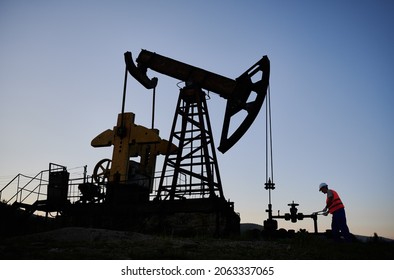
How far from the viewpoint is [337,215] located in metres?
7.66

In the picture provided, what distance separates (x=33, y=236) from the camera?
731 centimetres

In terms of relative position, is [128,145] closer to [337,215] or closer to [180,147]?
[180,147]

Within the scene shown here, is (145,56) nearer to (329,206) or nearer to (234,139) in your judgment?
(234,139)

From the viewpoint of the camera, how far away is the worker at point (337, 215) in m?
7.63

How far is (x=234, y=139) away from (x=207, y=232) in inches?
112

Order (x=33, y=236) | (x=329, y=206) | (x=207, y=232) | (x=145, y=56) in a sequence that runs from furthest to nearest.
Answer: (x=145, y=56), (x=207, y=232), (x=329, y=206), (x=33, y=236)

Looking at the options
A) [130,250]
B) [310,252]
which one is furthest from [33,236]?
[310,252]

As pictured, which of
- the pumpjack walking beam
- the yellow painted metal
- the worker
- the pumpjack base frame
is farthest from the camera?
the yellow painted metal

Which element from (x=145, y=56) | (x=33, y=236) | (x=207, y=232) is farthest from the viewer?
(x=145, y=56)

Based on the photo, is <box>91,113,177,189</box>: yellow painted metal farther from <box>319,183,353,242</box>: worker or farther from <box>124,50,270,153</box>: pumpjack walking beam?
<box>319,183,353,242</box>: worker

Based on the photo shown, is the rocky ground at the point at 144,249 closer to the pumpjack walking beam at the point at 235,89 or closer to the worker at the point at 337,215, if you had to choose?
the worker at the point at 337,215

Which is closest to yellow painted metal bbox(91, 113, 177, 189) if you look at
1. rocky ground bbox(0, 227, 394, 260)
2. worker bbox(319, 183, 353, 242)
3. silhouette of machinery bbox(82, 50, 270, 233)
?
silhouette of machinery bbox(82, 50, 270, 233)

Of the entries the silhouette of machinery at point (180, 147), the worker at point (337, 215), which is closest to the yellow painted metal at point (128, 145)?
the silhouette of machinery at point (180, 147)

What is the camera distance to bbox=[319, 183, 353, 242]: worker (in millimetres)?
7629
